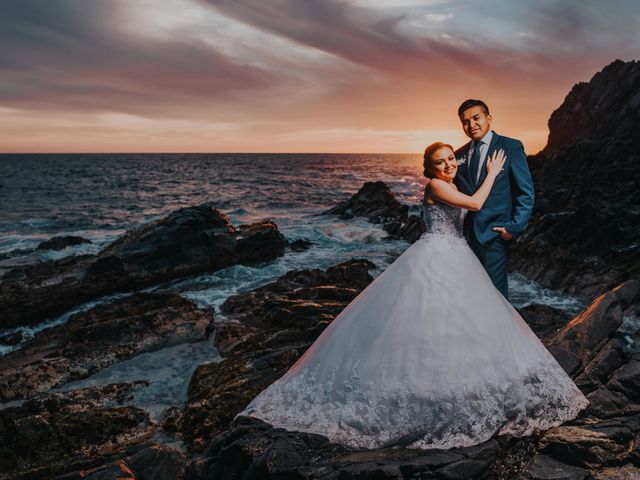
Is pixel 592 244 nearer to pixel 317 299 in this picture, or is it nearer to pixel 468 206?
pixel 317 299

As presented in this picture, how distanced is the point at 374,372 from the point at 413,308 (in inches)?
29.0

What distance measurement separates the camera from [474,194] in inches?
168

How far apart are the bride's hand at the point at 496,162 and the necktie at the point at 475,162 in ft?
0.46

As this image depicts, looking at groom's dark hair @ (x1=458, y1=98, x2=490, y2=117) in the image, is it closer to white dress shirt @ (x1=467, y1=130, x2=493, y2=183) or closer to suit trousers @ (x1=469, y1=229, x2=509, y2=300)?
white dress shirt @ (x1=467, y1=130, x2=493, y2=183)

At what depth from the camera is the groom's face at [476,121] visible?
171 inches

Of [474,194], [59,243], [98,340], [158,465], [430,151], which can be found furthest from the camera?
[59,243]

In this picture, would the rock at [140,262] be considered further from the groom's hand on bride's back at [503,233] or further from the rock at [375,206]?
the groom's hand on bride's back at [503,233]

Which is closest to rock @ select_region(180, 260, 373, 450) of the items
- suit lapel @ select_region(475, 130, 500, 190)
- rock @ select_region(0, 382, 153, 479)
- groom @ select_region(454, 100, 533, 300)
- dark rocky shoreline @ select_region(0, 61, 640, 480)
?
dark rocky shoreline @ select_region(0, 61, 640, 480)

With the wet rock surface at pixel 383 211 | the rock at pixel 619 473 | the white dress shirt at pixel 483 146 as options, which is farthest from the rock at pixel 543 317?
the wet rock surface at pixel 383 211

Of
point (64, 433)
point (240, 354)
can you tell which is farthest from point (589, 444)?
point (64, 433)

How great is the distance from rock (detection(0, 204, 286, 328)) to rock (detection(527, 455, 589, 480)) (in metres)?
14.0

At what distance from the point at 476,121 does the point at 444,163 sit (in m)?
0.56

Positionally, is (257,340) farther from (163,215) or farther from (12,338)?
(163,215)

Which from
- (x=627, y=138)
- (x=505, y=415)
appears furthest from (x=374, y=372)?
(x=627, y=138)
